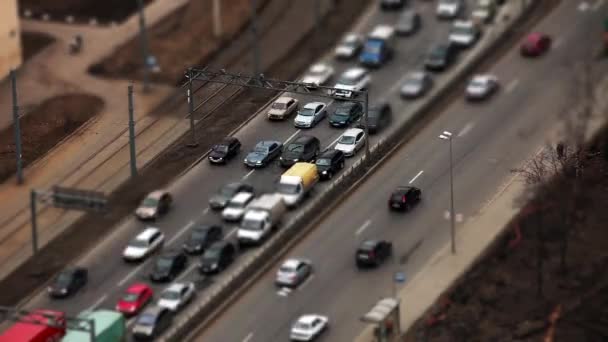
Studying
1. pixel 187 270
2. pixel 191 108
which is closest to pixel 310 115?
pixel 191 108

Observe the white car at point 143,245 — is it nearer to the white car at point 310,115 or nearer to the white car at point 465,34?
the white car at point 310,115

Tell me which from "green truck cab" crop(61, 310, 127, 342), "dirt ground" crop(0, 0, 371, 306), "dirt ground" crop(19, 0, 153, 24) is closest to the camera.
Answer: "green truck cab" crop(61, 310, 127, 342)

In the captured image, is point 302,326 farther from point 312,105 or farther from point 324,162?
point 312,105

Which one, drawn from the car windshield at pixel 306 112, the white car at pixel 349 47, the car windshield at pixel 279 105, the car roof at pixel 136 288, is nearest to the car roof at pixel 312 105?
the car windshield at pixel 306 112

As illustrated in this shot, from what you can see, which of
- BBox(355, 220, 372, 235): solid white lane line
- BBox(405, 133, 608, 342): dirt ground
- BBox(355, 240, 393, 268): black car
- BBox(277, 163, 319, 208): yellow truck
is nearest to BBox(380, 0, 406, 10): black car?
BBox(405, 133, 608, 342): dirt ground

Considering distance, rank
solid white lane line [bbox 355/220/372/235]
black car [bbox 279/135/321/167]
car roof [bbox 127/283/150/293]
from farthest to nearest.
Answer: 1. solid white lane line [bbox 355/220/372/235]
2. car roof [bbox 127/283/150/293]
3. black car [bbox 279/135/321/167]

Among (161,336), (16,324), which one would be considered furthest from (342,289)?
(16,324)

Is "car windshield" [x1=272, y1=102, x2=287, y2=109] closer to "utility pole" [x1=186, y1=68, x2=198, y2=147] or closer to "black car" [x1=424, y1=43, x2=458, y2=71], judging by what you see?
"utility pole" [x1=186, y1=68, x2=198, y2=147]
